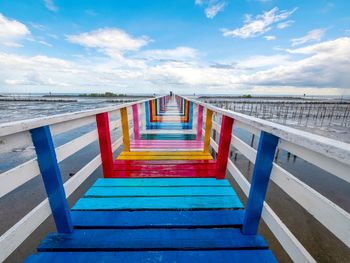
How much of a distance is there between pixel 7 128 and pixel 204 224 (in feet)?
6.11

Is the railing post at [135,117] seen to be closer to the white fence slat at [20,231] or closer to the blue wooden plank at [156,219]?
the blue wooden plank at [156,219]

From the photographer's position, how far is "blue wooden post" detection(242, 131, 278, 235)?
55.4 inches

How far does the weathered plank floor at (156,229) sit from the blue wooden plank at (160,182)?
0.06 m

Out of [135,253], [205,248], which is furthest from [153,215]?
[205,248]

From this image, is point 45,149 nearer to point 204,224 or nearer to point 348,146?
point 204,224

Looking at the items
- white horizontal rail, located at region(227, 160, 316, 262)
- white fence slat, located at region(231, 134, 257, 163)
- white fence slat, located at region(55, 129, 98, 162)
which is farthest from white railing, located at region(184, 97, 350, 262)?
white fence slat, located at region(55, 129, 98, 162)

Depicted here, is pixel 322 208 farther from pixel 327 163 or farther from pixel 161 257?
pixel 161 257

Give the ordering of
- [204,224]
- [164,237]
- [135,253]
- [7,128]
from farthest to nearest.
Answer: [204,224]
[164,237]
[135,253]
[7,128]

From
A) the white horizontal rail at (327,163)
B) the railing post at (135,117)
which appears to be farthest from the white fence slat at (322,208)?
the railing post at (135,117)

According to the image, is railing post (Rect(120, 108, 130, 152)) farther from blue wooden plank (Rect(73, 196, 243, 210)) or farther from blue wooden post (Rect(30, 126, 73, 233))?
blue wooden post (Rect(30, 126, 73, 233))

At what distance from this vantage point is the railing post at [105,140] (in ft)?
7.94

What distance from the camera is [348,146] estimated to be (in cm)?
78

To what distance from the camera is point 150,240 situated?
1.65 metres

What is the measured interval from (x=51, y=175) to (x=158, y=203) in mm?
1228
